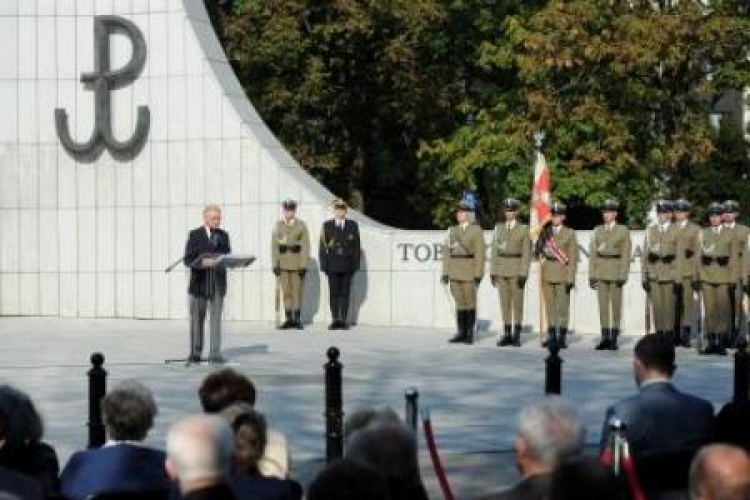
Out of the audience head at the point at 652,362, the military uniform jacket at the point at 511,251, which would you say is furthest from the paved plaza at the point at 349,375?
the audience head at the point at 652,362

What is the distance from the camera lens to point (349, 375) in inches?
852

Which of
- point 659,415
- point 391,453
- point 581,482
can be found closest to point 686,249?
point 659,415

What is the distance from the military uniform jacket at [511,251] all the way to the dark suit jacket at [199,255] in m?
5.74

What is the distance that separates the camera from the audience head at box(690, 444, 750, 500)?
22.0ft

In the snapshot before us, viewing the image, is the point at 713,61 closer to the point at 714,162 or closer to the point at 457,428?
the point at 714,162

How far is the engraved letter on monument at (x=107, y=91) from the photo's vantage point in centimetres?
3005

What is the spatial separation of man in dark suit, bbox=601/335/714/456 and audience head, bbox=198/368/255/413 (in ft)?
5.12

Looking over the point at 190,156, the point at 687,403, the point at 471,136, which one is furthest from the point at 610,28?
the point at 687,403

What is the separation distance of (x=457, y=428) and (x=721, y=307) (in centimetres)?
990

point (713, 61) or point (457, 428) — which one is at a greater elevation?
point (713, 61)

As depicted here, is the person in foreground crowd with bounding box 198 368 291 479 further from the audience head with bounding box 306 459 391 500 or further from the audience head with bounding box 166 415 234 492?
the audience head with bounding box 306 459 391 500

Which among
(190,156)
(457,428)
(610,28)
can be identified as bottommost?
(457,428)

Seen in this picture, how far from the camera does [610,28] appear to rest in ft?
137

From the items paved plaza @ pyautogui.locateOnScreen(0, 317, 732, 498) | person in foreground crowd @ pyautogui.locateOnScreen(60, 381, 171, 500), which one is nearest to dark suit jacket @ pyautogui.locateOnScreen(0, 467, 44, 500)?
person in foreground crowd @ pyautogui.locateOnScreen(60, 381, 171, 500)
